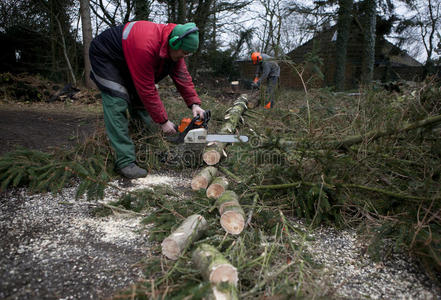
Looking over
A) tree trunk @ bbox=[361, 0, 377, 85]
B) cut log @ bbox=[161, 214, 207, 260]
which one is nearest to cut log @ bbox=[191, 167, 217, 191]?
cut log @ bbox=[161, 214, 207, 260]

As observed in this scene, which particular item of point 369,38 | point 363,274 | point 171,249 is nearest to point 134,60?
point 171,249

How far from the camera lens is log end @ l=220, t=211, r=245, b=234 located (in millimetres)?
1690

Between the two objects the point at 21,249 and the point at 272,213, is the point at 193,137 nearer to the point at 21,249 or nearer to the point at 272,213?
the point at 272,213

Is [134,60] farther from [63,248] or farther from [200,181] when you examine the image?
[63,248]

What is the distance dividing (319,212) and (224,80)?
1303cm

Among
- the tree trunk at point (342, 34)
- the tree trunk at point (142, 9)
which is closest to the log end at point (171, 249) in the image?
the tree trunk at point (142, 9)

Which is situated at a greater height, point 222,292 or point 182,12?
point 182,12

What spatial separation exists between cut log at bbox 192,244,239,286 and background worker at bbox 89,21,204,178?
1.68 metres

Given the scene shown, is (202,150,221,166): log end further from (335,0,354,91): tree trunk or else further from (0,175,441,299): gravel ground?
(335,0,354,91): tree trunk

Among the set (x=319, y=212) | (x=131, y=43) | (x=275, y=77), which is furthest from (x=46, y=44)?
(x=319, y=212)

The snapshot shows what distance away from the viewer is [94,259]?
1.62 m

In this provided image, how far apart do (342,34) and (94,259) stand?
1285 centimetres

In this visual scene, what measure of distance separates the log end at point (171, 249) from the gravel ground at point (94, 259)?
0.60ft

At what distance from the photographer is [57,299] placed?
1306mm
